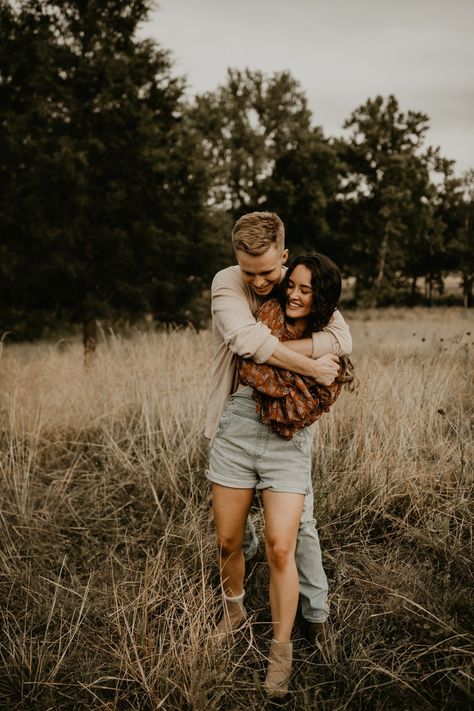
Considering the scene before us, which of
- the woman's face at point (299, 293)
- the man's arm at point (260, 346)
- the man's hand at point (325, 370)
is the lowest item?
the man's hand at point (325, 370)

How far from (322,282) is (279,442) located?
709 millimetres

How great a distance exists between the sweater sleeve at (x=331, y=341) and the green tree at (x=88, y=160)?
7233mm

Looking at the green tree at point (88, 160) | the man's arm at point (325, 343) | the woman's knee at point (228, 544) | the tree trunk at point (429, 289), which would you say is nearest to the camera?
the man's arm at point (325, 343)

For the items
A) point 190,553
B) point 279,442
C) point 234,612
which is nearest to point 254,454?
point 279,442

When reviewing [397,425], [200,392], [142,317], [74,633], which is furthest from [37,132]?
[74,633]

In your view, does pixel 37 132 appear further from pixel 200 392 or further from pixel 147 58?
pixel 200 392

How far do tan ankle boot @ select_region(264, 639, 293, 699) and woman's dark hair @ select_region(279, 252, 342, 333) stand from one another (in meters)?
1.44

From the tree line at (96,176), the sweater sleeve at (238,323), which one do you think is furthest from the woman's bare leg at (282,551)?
the tree line at (96,176)

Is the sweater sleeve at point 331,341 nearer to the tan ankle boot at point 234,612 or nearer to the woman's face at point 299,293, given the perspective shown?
the woman's face at point 299,293

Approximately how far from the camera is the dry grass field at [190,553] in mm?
2021

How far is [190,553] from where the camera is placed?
9.35ft

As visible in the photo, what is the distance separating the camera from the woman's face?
6.81ft

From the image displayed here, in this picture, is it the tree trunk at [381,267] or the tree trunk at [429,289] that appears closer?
the tree trunk at [381,267]

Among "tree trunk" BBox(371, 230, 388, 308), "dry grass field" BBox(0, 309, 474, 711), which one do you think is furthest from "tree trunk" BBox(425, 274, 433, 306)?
"dry grass field" BBox(0, 309, 474, 711)
